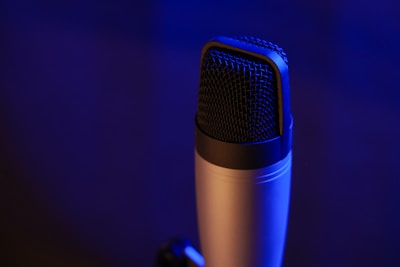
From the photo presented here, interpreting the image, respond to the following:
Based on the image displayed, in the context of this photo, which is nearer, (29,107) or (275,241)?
(275,241)

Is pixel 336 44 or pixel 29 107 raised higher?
pixel 336 44

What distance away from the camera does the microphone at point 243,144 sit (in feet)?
2.81

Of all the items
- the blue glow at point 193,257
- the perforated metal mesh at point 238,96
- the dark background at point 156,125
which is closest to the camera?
the blue glow at point 193,257

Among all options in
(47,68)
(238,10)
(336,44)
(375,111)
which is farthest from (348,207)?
(47,68)

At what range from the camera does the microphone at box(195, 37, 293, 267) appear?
0.86 m

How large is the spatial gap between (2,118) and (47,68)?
0.15 metres

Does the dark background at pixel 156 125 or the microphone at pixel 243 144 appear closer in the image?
the microphone at pixel 243 144

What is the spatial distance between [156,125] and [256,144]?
0.55m

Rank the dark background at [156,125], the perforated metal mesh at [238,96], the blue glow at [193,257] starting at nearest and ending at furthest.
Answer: the blue glow at [193,257]
the perforated metal mesh at [238,96]
the dark background at [156,125]

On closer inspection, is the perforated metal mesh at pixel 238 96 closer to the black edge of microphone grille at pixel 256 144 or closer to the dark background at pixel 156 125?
the black edge of microphone grille at pixel 256 144

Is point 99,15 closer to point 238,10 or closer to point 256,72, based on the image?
point 238,10

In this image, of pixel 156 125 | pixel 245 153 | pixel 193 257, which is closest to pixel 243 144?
pixel 245 153

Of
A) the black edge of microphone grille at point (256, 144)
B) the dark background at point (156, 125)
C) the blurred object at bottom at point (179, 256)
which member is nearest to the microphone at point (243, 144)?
the black edge of microphone grille at point (256, 144)

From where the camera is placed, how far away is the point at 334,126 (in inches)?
50.8
